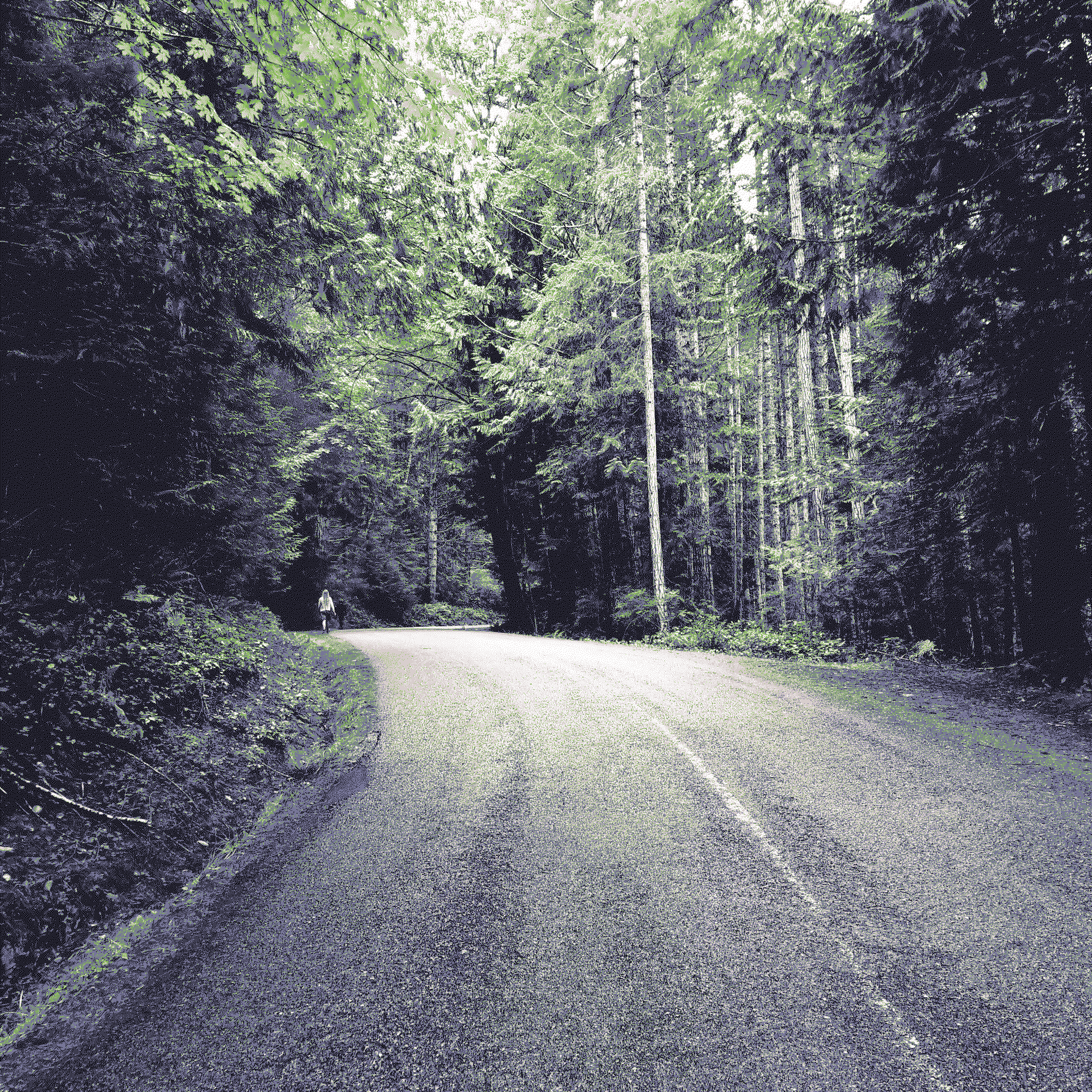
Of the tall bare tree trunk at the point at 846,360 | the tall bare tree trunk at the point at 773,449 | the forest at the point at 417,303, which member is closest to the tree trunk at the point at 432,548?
the forest at the point at 417,303

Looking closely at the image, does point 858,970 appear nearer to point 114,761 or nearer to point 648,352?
point 114,761

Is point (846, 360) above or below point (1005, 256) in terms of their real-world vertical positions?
above

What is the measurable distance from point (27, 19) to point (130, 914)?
689cm

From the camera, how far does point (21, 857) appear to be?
9.67 feet

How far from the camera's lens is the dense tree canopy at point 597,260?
15.5 feet

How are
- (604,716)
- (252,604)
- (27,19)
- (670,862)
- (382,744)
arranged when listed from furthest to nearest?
(252,604), (604,716), (382,744), (27,19), (670,862)

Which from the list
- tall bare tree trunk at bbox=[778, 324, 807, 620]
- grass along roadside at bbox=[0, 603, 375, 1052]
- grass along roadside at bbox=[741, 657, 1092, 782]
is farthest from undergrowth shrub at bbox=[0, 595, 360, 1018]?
tall bare tree trunk at bbox=[778, 324, 807, 620]

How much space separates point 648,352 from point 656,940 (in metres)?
14.0

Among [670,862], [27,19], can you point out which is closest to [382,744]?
[670,862]

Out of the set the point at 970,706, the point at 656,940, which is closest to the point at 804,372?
the point at 970,706

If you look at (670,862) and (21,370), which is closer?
(670,862)

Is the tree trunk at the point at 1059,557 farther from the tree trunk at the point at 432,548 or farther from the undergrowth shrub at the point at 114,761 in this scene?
the tree trunk at the point at 432,548

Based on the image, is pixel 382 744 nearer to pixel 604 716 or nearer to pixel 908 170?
pixel 604 716

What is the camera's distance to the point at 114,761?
3967mm
